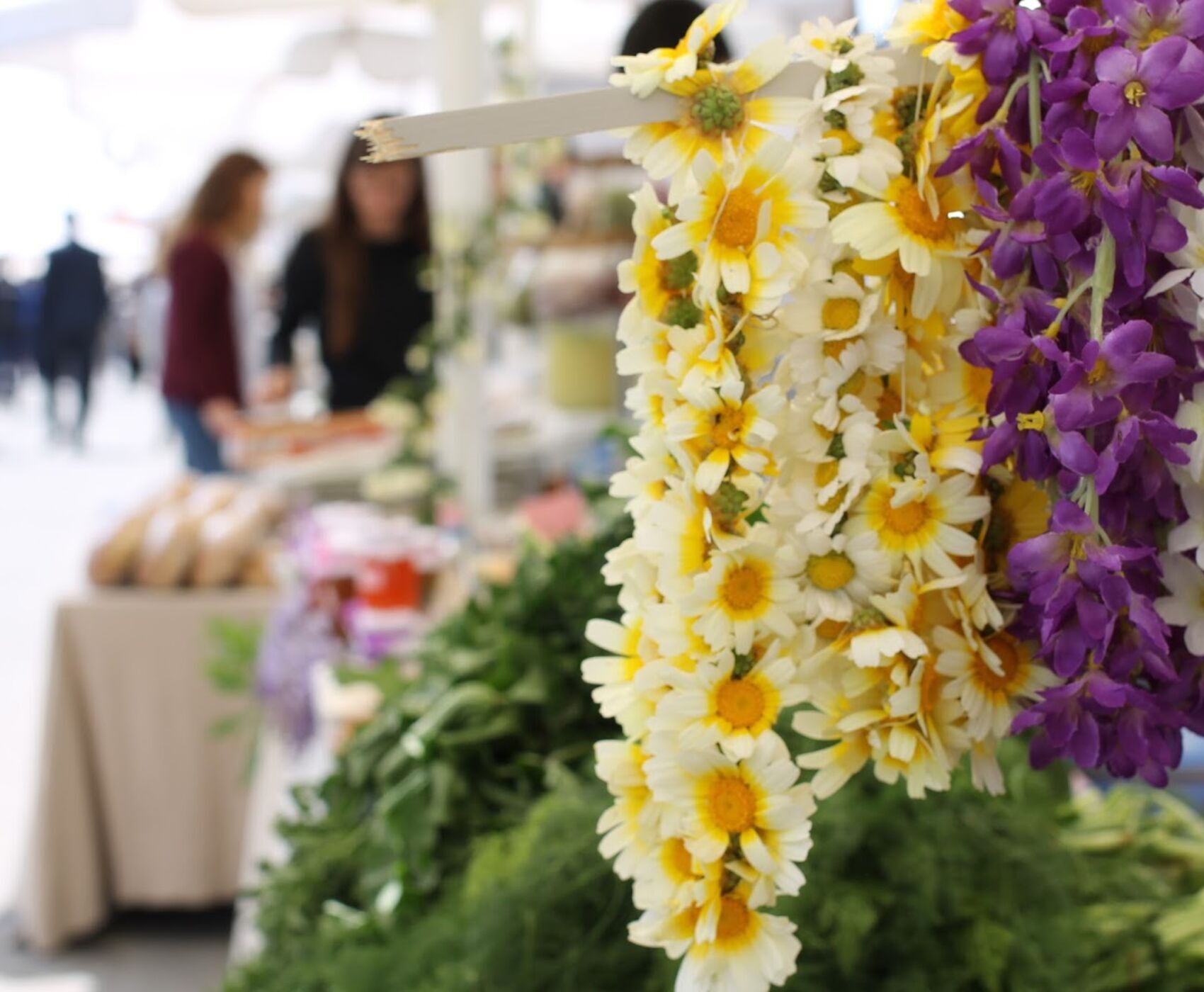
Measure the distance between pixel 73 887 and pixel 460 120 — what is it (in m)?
2.83

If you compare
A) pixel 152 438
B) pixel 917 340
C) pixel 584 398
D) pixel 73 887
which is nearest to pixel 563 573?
pixel 917 340

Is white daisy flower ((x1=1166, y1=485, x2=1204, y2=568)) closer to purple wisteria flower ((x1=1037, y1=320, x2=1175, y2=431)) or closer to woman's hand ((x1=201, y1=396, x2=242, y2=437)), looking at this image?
purple wisteria flower ((x1=1037, y1=320, x2=1175, y2=431))

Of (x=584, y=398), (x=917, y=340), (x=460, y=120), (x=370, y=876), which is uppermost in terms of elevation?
(x=460, y=120)

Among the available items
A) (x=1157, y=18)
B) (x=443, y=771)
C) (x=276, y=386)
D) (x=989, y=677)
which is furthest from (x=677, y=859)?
(x=276, y=386)

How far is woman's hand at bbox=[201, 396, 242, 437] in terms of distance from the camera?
3.43 m

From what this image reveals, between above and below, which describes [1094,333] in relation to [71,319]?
above

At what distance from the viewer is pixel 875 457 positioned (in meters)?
0.51

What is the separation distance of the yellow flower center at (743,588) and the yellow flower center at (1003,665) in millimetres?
94

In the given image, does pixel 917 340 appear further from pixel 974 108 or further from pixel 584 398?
pixel 584 398

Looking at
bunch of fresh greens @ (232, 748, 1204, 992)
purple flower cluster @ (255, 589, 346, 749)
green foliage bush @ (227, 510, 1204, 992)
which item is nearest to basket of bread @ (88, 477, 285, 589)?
purple flower cluster @ (255, 589, 346, 749)

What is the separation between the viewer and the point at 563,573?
121 cm

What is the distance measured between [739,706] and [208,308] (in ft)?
13.1

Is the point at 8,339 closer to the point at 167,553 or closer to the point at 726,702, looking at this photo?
the point at 167,553

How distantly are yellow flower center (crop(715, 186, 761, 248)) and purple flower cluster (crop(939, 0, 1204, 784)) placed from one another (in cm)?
8
